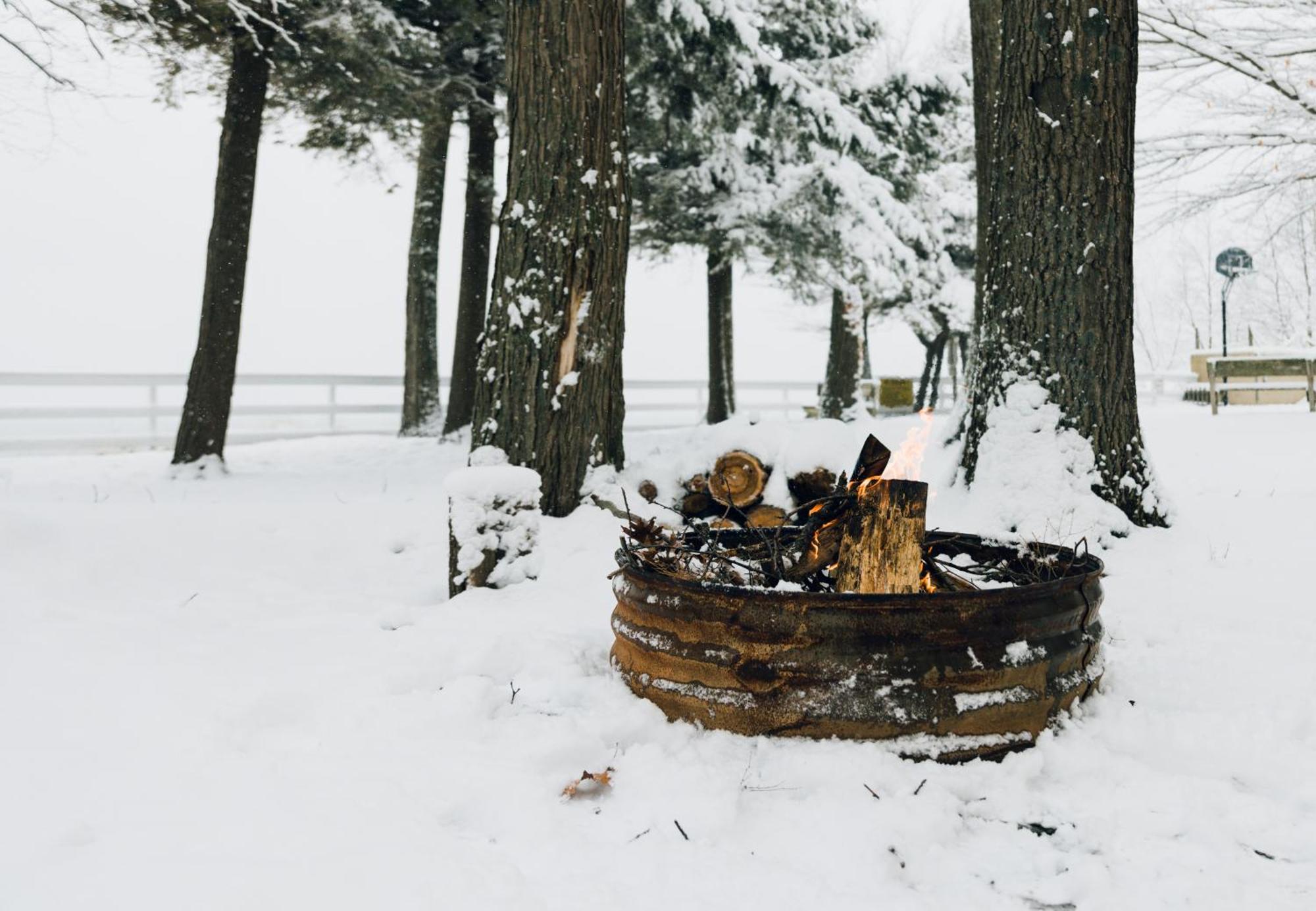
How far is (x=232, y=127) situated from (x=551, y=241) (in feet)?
20.5

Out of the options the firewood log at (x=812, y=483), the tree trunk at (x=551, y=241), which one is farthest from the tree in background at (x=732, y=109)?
the firewood log at (x=812, y=483)

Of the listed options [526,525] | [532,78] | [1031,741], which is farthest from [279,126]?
[1031,741]

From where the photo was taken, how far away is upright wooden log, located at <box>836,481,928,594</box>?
9.46 feet

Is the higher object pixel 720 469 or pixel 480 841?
pixel 720 469

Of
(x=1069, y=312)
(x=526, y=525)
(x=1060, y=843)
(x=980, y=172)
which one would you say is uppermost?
(x=980, y=172)

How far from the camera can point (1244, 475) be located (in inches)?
284

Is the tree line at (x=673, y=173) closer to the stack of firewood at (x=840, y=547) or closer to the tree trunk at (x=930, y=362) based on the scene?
the stack of firewood at (x=840, y=547)

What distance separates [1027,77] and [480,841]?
16.2 feet

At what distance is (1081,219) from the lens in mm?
4969

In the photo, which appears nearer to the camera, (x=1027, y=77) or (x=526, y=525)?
(x=526, y=525)

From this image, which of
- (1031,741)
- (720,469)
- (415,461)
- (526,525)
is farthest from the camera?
(415,461)

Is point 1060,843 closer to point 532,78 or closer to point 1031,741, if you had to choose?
point 1031,741

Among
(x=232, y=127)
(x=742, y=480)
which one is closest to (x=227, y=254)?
(x=232, y=127)

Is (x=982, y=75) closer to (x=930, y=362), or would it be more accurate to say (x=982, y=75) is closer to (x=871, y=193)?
(x=871, y=193)
